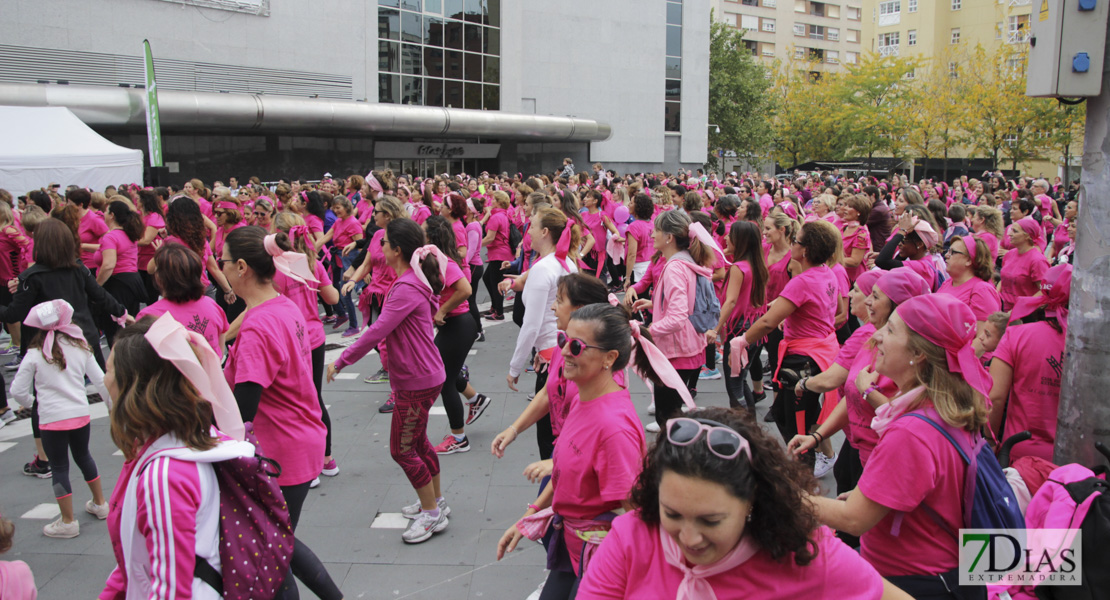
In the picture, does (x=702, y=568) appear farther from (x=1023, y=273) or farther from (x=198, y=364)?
(x=1023, y=273)

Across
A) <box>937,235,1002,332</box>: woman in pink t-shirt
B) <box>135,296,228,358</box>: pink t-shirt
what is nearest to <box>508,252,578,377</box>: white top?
<box>135,296,228,358</box>: pink t-shirt

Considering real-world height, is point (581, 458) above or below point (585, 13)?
below

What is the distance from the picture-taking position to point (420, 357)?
493 cm

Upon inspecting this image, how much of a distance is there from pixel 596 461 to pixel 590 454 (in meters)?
0.03

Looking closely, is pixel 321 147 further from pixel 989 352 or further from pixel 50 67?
pixel 989 352

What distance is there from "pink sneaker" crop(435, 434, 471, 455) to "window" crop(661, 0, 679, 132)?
39945mm

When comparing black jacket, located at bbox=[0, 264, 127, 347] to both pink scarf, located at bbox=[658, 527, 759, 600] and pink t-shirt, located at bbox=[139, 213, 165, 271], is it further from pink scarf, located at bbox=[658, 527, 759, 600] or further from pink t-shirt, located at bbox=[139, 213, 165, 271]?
pink scarf, located at bbox=[658, 527, 759, 600]

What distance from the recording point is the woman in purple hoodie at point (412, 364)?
471 cm

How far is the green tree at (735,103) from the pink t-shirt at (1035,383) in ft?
158

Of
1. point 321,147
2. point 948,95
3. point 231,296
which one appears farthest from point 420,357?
point 948,95

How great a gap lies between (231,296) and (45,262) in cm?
140

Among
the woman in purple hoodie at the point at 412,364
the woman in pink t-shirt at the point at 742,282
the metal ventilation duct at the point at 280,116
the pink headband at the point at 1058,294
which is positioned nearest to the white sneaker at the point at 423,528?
the woman in purple hoodie at the point at 412,364

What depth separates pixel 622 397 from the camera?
9.70ft

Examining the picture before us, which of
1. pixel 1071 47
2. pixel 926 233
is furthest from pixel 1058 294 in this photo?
pixel 926 233
